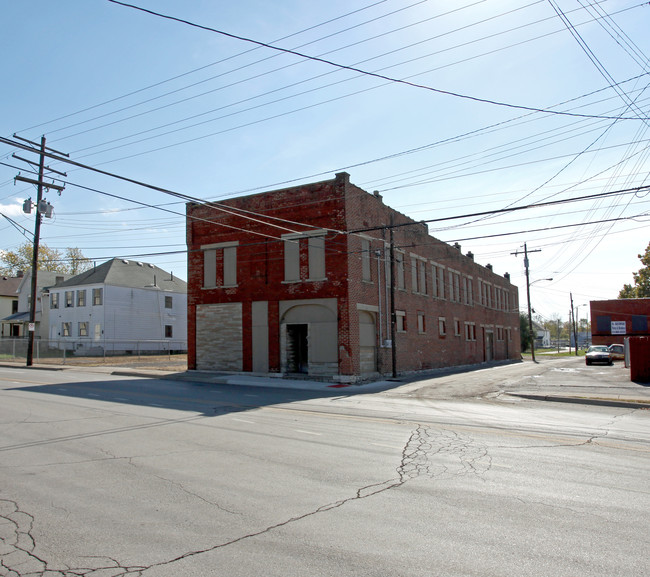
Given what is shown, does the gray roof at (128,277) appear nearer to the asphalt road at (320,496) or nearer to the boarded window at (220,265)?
the boarded window at (220,265)

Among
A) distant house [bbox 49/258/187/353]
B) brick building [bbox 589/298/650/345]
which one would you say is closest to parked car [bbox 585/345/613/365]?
brick building [bbox 589/298/650/345]

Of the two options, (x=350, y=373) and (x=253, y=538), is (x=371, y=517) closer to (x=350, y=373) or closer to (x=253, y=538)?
(x=253, y=538)

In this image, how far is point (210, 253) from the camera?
28453 mm

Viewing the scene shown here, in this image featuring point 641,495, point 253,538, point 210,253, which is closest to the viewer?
point 253,538

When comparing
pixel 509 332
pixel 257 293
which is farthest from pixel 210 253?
pixel 509 332

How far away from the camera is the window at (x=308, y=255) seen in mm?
Answer: 24719

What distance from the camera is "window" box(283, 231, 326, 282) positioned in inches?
973

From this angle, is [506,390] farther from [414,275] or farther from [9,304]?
[9,304]

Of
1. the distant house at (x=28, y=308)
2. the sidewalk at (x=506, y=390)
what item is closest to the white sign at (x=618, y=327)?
the sidewalk at (x=506, y=390)

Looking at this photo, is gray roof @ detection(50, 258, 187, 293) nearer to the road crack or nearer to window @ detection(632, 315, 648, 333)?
the road crack

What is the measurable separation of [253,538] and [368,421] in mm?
7434

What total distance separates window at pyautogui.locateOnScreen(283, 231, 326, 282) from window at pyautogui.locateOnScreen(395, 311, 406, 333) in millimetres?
6029

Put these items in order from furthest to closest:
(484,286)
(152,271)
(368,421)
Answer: (152,271), (484,286), (368,421)

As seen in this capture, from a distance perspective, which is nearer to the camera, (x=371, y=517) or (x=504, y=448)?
(x=371, y=517)
